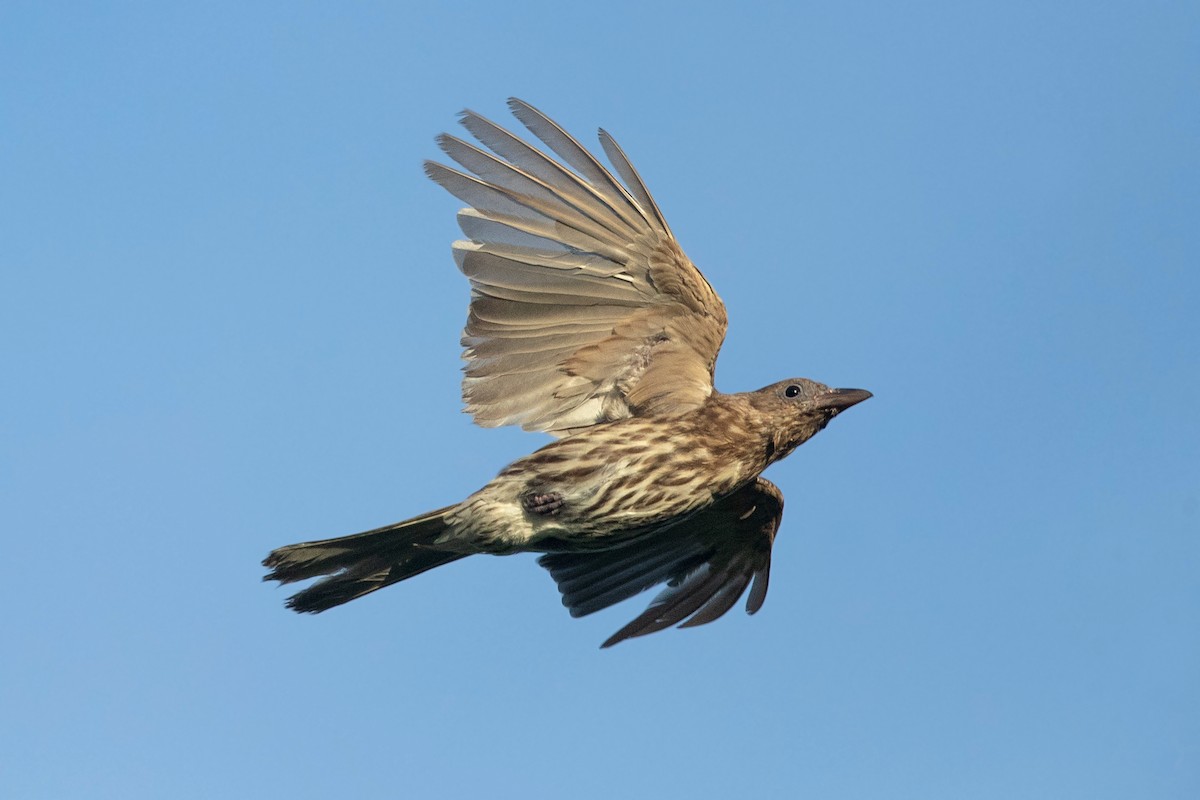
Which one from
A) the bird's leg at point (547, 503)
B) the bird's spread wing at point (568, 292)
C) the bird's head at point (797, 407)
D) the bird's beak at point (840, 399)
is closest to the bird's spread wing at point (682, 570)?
the bird's head at point (797, 407)

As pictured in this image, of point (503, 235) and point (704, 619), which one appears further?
point (704, 619)

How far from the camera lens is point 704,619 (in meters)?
10.2

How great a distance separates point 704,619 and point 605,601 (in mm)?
691

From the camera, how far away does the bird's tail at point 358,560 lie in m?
8.34

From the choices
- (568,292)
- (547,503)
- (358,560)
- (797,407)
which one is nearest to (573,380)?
(568,292)

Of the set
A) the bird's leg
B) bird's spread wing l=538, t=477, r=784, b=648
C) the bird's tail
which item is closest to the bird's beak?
bird's spread wing l=538, t=477, r=784, b=648

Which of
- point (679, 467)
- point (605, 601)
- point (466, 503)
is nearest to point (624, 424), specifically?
point (679, 467)

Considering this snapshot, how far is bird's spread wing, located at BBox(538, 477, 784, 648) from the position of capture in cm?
1019

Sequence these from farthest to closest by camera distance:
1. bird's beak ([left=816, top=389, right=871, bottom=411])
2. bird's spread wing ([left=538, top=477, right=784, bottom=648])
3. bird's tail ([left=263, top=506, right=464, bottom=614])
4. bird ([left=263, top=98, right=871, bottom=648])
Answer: bird's spread wing ([left=538, top=477, right=784, bottom=648]), bird's beak ([left=816, top=389, right=871, bottom=411]), bird ([left=263, top=98, right=871, bottom=648]), bird's tail ([left=263, top=506, right=464, bottom=614])

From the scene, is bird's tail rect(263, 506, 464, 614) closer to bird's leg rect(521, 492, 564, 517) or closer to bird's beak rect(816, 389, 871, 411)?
bird's leg rect(521, 492, 564, 517)

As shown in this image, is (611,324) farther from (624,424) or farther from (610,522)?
(610,522)

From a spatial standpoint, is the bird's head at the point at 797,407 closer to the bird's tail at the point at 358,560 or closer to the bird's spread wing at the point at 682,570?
the bird's spread wing at the point at 682,570

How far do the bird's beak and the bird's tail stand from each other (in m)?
2.44

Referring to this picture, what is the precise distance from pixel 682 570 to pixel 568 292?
2535mm
